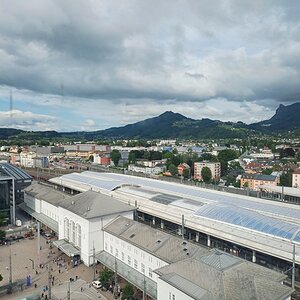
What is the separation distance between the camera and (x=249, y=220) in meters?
22.7

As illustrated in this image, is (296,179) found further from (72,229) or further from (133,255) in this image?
(133,255)

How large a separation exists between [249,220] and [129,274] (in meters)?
9.22

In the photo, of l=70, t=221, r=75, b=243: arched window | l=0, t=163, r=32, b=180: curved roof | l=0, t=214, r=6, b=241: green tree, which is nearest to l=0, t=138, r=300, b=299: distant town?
l=70, t=221, r=75, b=243: arched window

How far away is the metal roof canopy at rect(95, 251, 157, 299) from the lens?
17.9m

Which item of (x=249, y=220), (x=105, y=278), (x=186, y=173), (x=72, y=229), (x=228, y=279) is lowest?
(x=105, y=278)

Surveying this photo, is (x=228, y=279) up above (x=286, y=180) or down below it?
above

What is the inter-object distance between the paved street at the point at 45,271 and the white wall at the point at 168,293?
16.6 feet

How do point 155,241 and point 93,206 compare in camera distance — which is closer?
point 155,241

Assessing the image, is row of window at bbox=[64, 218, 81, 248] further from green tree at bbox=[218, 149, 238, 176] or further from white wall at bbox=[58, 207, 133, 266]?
green tree at bbox=[218, 149, 238, 176]

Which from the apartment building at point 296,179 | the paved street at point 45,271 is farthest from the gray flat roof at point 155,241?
the apartment building at point 296,179

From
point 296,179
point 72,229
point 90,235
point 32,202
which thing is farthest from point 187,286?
point 296,179

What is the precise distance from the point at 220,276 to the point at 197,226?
1083 cm

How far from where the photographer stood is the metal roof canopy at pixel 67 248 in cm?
2435

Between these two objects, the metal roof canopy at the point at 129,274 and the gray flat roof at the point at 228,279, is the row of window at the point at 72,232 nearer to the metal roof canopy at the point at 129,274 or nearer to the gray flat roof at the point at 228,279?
the metal roof canopy at the point at 129,274
